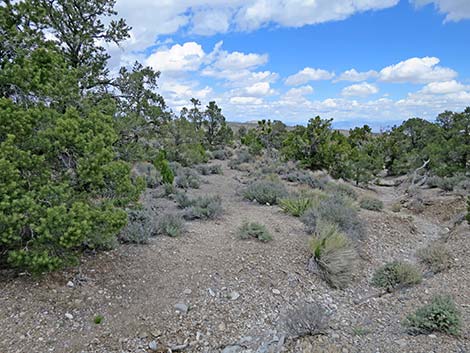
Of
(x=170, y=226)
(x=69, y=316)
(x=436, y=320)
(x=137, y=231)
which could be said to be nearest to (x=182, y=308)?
(x=69, y=316)

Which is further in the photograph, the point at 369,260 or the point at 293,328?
the point at 369,260

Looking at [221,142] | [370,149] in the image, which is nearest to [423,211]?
[370,149]

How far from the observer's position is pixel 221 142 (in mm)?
30812

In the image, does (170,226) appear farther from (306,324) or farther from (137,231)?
(306,324)

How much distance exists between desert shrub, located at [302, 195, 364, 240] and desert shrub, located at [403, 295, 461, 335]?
3329 mm

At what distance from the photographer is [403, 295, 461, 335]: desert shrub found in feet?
15.1

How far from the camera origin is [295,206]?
32.3ft

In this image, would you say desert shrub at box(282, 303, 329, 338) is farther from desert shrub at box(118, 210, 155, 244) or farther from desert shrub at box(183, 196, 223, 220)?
desert shrub at box(183, 196, 223, 220)

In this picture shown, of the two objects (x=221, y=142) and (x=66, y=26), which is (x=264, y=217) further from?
(x=221, y=142)

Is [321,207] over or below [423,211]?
over

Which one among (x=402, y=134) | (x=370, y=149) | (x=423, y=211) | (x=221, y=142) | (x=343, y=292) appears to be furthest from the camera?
(x=221, y=142)

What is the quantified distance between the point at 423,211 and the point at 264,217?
21.6ft

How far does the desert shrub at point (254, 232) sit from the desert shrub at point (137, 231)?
190cm

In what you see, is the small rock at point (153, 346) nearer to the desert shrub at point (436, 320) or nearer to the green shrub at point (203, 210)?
the desert shrub at point (436, 320)
